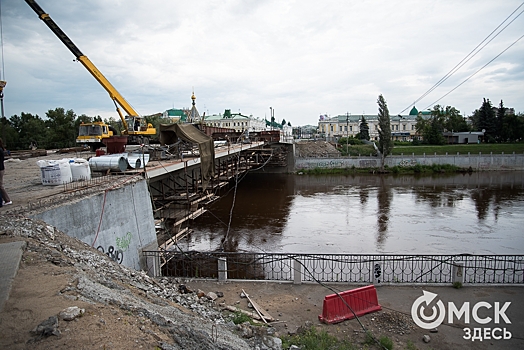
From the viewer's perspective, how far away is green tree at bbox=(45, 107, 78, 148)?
44.8 meters

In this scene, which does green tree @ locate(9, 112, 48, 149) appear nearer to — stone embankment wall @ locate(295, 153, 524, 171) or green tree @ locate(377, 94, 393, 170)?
stone embankment wall @ locate(295, 153, 524, 171)

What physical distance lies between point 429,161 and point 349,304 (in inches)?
1795

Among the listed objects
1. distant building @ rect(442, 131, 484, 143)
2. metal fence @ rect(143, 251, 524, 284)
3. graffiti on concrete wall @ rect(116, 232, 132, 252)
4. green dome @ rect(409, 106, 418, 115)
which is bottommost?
metal fence @ rect(143, 251, 524, 284)

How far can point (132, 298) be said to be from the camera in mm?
5938

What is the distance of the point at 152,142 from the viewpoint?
25609 millimetres

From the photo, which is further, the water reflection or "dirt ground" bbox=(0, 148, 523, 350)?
the water reflection

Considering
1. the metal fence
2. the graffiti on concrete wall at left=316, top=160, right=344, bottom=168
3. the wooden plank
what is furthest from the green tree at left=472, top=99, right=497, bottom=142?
the wooden plank

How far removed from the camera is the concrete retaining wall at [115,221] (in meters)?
8.21

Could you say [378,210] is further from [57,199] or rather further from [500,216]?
[57,199]

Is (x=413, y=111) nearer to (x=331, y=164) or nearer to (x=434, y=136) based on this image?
(x=434, y=136)

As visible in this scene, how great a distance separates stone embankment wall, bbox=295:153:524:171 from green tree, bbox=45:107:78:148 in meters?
31.1

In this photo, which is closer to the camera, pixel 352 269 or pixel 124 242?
pixel 124 242

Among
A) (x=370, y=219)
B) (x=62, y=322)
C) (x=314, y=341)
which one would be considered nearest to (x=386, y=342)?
(x=314, y=341)

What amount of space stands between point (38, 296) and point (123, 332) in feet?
4.99
